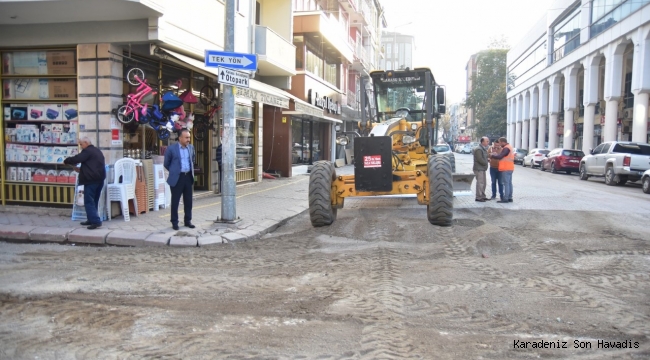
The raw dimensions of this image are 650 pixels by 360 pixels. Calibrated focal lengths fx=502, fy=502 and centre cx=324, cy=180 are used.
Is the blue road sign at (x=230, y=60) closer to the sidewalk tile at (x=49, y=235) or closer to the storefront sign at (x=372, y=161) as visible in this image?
the storefront sign at (x=372, y=161)

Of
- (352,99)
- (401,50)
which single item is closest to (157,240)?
(352,99)

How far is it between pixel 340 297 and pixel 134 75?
733cm

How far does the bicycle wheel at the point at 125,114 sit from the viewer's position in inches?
389

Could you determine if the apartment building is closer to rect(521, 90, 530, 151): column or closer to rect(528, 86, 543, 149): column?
rect(528, 86, 543, 149): column

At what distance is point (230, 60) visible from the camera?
29.1 feet

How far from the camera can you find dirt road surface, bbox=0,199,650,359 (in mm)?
3807

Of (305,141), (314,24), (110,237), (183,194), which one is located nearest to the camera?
(110,237)

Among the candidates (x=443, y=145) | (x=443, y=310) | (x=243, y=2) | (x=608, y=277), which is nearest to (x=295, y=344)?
(x=443, y=310)

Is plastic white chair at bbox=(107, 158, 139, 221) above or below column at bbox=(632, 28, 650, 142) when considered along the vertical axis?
below

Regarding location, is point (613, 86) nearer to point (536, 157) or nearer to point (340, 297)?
point (536, 157)

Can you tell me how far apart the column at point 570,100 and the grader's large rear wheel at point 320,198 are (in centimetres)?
3220

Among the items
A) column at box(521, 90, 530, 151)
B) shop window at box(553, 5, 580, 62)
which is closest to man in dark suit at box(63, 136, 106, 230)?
shop window at box(553, 5, 580, 62)

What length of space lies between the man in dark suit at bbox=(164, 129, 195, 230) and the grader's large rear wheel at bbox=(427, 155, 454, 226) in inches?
163

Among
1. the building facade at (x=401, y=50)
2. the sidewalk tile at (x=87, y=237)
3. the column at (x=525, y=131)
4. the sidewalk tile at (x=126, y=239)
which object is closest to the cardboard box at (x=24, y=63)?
the sidewalk tile at (x=87, y=237)
